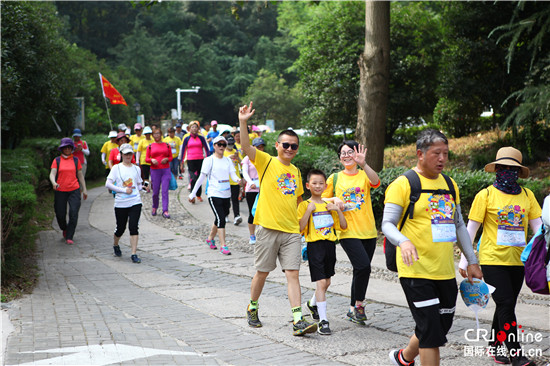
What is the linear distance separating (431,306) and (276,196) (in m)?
2.22

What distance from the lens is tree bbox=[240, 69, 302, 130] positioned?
5419cm

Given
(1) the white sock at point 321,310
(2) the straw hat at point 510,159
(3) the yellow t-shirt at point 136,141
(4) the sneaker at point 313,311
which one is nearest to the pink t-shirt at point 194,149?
(3) the yellow t-shirt at point 136,141

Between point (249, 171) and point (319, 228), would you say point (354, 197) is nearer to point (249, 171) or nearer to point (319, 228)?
point (319, 228)

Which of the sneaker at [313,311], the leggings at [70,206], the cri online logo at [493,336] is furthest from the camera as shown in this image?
the leggings at [70,206]

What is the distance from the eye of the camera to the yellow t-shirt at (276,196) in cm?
632

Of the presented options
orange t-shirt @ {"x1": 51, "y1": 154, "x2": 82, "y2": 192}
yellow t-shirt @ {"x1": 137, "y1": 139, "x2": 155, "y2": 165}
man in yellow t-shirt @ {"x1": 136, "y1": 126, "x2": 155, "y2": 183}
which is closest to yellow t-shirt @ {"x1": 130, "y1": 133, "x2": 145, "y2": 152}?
man in yellow t-shirt @ {"x1": 136, "y1": 126, "x2": 155, "y2": 183}

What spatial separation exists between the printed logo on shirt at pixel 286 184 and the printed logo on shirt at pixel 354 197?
61 centimetres

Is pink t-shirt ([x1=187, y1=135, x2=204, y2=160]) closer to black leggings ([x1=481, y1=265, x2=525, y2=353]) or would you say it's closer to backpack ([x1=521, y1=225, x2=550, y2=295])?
black leggings ([x1=481, y1=265, x2=525, y2=353])

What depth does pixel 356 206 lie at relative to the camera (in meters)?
6.64

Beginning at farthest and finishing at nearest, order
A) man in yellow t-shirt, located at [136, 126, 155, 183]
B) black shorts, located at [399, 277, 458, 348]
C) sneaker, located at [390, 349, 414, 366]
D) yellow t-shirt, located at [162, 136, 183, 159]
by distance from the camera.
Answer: yellow t-shirt, located at [162, 136, 183, 159] → man in yellow t-shirt, located at [136, 126, 155, 183] → sneaker, located at [390, 349, 414, 366] → black shorts, located at [399, 277, 458, 348]

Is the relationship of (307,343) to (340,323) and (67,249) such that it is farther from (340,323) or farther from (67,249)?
(67,249)

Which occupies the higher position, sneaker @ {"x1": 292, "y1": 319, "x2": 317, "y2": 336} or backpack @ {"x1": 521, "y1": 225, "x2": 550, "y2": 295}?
backpack @ {"x1": 521, "y1": 225, "x2": 550, "y2": 295}

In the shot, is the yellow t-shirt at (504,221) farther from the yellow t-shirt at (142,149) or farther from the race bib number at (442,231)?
the yellow t-shirt at (142,149)

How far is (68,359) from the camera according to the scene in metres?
5.29
